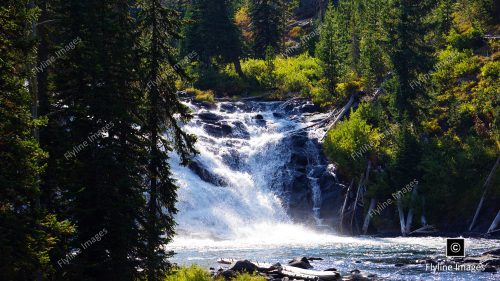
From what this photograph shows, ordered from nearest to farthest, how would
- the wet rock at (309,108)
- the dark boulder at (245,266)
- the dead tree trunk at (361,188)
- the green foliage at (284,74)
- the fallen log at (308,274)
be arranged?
the fallen log at (308,274) → the dark boulder at (245,266) → the dead tree trunk at (361,188) → the wet rock at (309,108) → the green foliage at (284,74)

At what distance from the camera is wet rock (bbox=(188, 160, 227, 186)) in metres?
47.4

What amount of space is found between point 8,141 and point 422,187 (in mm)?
34165

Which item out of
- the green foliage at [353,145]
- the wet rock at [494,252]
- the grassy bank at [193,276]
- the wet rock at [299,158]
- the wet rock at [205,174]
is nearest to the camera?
the grassy bank at [193,276]

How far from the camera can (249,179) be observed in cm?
4922

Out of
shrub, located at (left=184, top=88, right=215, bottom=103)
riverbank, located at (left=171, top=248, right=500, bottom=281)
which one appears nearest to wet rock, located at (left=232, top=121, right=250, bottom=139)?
shrub, located at (left=184, top=88, right=215, bottom=103)

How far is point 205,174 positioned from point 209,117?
34.4 feet

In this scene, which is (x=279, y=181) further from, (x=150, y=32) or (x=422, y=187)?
(x=150, y=32)

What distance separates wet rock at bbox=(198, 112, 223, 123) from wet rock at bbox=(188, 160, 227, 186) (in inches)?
361

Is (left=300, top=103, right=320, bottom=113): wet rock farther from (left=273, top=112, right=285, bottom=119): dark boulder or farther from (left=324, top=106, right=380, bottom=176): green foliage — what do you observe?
(left=324, top=106, right=380, bottom=176): green foliage

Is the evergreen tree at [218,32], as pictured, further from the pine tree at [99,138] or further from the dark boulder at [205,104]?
the pine tree at [99,138]

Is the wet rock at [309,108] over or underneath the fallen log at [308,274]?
over

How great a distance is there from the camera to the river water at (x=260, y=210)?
3148 cm

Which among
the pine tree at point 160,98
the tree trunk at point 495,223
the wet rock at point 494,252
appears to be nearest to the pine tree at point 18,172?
the pine tree at point 160,98

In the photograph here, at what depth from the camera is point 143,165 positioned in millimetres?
20000
